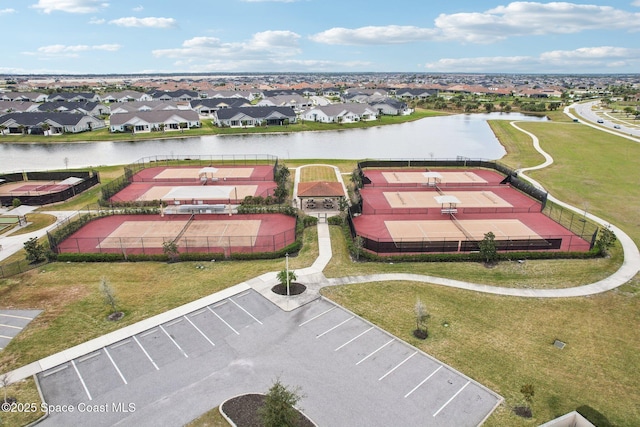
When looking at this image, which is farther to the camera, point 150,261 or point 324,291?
point 150,261

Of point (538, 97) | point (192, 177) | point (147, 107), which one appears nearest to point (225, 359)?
point (192, 177)

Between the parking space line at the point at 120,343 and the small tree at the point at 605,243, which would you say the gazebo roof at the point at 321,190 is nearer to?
the small tree at the point at 605,243

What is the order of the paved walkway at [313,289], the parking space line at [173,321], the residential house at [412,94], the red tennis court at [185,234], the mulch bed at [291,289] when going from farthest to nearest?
the residential house at [412,94] < the red tennis court at [185,234] < the mulch bed at [291,289] < the parking space line at [173,321] < the paved walkway at [313,289]

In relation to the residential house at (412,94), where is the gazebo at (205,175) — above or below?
below

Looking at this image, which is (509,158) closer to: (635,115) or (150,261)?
(150,261)

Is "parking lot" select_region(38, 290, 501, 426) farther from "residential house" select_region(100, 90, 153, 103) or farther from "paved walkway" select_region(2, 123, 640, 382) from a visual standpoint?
"residential house" select_region(100, 90, 153, 103)

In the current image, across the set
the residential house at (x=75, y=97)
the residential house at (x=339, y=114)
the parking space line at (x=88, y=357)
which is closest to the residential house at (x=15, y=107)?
the residential house at (x=75, y=97)

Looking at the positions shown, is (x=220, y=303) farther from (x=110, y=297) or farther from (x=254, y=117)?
(x=254, y=117)

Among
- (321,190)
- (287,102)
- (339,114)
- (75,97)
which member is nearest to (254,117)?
(339,114)
